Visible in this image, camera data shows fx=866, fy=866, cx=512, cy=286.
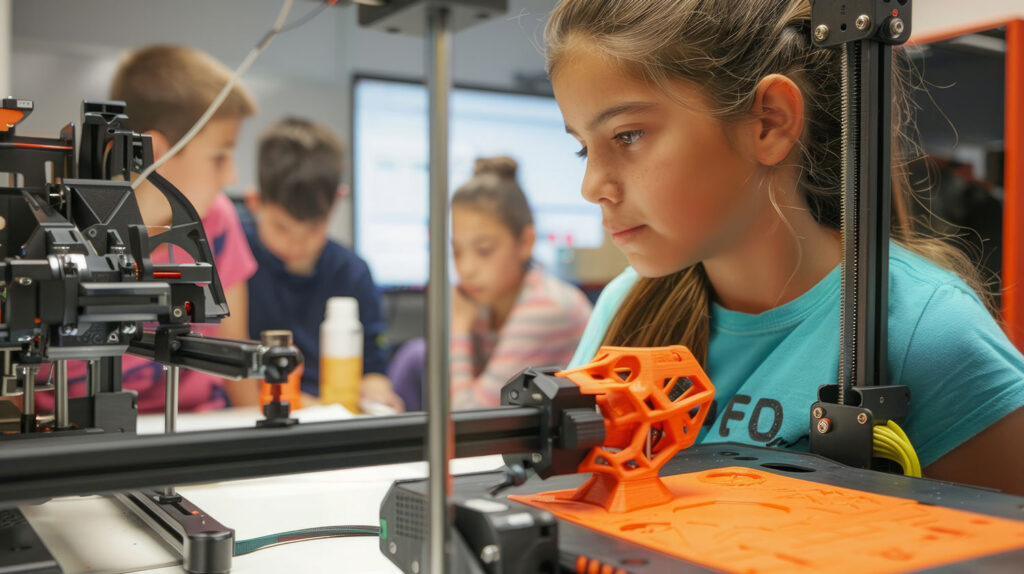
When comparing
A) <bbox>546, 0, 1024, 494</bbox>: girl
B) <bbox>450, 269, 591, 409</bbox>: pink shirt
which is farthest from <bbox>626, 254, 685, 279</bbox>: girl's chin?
<bbox>450, 269, 591, 409</bbox>: pink shirt

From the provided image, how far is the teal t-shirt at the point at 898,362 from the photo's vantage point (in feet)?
3.04

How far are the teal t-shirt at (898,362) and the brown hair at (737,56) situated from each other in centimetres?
8

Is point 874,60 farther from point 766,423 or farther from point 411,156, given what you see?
point 411,156

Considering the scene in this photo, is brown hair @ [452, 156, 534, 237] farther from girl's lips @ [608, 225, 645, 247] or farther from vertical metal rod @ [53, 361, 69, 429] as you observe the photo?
vertical metal rod @ [53, 361, 69, 429]

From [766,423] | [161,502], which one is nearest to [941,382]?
[766,423]

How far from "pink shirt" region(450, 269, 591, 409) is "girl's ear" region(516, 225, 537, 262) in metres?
0.05

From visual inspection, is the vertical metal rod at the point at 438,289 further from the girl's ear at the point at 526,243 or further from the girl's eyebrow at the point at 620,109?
the girl's ear at the point at 526,243

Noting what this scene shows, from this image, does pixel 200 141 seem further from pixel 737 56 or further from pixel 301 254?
pixel 737 56

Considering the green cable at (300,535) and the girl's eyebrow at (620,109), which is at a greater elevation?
the girl's eyebrow at (620,109)

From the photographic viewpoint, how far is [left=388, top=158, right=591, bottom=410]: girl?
2605mm

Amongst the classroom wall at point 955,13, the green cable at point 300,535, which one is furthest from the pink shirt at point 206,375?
the classroom wall at point 955,13

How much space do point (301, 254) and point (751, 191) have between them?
1972mm

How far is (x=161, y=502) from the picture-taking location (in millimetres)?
909

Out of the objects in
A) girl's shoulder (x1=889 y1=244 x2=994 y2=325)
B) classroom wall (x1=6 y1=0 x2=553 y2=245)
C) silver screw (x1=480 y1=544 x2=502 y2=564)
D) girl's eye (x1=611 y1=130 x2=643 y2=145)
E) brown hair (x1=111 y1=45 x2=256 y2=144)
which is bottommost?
silver screw (x1=480 y1=544 x2=502 y2=564)
